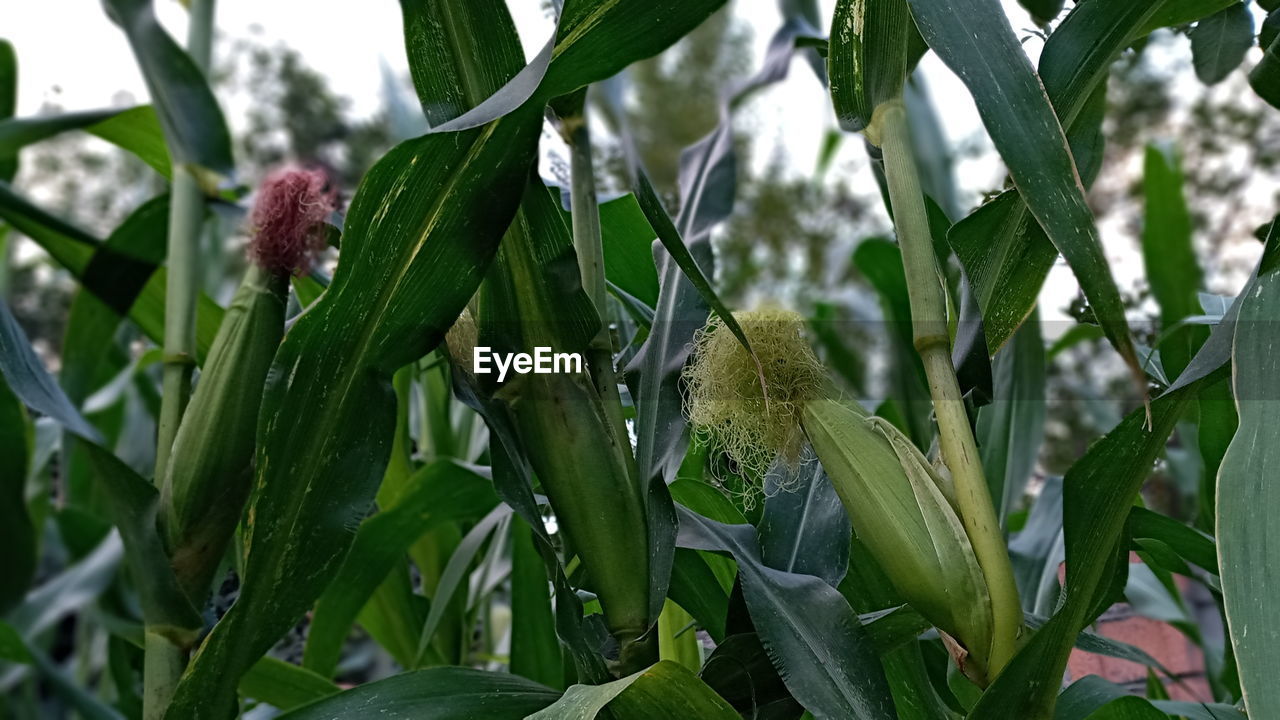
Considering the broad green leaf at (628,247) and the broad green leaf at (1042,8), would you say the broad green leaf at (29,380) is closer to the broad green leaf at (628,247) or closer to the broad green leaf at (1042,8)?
the broad green leaf at (628,247)

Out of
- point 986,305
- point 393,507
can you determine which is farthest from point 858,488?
point 393,507

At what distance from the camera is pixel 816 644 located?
356 mm

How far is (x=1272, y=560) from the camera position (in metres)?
0.26

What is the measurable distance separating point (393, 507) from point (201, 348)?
0.17m

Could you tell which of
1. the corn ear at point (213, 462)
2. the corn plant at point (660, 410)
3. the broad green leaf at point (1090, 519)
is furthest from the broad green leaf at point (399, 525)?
the broad green leaf at point (1090, 519)

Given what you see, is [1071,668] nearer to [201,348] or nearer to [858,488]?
[858,488]

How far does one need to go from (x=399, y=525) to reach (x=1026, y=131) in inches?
16.8

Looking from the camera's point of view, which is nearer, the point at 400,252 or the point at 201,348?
the point at 400,252

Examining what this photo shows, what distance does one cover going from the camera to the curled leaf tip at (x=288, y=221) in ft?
1.69

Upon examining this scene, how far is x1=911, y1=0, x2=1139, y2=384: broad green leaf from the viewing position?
293 millimetres

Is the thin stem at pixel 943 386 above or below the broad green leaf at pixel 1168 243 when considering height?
below

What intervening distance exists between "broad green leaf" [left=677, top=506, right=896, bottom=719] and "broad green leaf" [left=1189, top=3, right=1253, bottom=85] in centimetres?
36

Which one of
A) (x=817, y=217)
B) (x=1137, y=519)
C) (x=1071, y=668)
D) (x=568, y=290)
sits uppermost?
(x=817, y=217)

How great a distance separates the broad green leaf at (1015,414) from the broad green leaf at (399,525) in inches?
12.4
